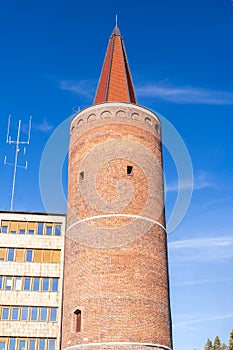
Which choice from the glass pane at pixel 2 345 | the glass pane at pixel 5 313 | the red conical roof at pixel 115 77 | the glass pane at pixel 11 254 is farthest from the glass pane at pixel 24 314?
the red conical roof at pixel 115 77

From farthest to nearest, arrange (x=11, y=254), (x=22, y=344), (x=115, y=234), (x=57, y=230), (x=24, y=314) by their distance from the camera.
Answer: (x=57, y=230) → (x=11, y=254) → (x=24, y=314) → (x=22, y=344) → (x=115, y=234)

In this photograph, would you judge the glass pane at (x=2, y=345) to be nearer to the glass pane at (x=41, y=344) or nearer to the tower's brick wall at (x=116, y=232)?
the glass pane at (x=41, y=344)

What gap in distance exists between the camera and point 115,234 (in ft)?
78.9

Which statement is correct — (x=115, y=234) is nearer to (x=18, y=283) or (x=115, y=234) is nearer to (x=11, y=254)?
(x=18, y=283)

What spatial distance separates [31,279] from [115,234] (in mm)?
7180

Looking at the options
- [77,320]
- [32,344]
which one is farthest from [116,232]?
[32,344]

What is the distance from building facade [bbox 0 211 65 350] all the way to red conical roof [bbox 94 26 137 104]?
8554 mm

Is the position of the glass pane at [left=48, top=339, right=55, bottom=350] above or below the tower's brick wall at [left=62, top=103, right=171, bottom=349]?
below

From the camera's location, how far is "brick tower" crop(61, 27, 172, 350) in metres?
22.4

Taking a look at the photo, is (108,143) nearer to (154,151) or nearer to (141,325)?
(154,151)

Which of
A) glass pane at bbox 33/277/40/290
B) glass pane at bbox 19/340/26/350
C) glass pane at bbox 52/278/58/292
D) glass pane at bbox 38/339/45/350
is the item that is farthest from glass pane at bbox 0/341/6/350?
glass pane at bbox 52/278/58/292

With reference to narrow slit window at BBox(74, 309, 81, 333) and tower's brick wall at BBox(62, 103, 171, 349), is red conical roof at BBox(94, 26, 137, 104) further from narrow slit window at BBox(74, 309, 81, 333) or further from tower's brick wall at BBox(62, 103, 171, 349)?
narrow slit window at BBox(74, 309, 81, 333)

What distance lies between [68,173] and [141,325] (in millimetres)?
10412

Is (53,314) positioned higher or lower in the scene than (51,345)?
higher
